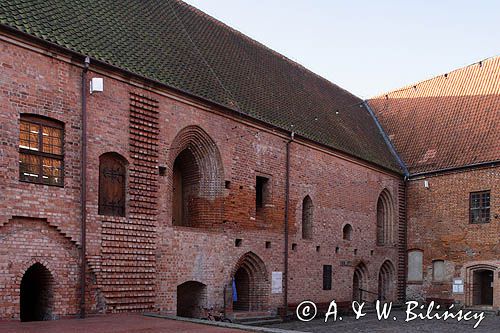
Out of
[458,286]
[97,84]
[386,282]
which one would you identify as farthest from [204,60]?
[458,286]

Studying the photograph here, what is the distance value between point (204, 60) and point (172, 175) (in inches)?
177

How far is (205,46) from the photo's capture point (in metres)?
20.2

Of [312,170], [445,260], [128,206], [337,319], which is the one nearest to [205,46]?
[312,170]

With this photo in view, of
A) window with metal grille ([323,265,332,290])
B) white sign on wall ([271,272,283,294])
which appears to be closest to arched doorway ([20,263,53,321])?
white sign on wall ([271,272,283,294])

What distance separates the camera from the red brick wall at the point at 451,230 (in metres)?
24.1

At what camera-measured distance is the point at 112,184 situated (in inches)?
561

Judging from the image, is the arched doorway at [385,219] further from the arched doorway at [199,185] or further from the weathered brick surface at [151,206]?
the arched doorway at [199,185]

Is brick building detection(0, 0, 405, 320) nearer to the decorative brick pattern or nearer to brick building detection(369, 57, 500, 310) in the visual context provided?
the decorative brick pattern

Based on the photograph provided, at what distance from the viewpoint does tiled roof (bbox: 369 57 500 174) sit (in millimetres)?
25797

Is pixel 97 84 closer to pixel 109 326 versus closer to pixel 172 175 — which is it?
pixel 172 175

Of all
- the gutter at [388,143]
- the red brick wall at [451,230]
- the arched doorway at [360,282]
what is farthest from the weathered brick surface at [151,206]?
the gutter at [388,143]

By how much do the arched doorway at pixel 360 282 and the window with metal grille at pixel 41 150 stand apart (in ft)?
50.1

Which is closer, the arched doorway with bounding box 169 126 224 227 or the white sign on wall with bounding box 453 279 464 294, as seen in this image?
the arched doorway with bounding box 169 126 224 227

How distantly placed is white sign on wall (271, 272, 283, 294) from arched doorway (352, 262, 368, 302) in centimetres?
615
